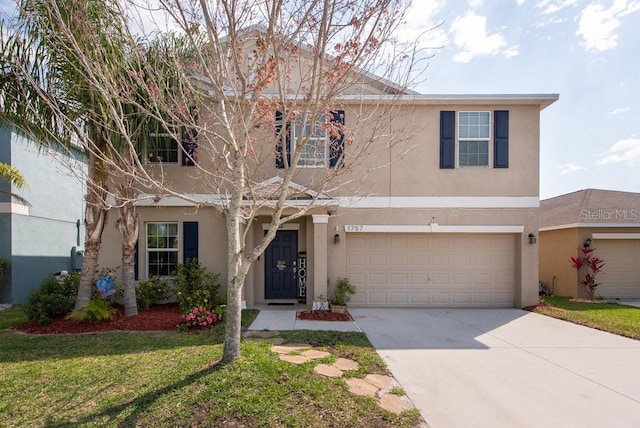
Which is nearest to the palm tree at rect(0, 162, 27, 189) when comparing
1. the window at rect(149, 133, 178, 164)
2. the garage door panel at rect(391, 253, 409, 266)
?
the window at rect(149, 133, 178, 164)

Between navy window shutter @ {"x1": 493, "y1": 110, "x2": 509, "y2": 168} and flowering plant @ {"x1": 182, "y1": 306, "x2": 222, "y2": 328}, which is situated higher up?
navy window shutter @ {"x1": 493, "y1": 110, "x2": 509, "y2": 168}

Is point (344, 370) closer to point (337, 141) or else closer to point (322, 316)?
point (322, 316)

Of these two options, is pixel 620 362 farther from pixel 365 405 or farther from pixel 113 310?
pixel 113 310

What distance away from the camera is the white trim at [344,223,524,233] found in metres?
10.4

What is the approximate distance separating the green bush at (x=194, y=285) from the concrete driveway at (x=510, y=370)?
3834 millimetres

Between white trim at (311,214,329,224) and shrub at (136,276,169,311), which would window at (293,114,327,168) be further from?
shrub at (136,276,169,311)

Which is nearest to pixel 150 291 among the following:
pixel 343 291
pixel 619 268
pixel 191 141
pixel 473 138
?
pixel 191 141

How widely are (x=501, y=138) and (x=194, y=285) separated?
948 centimetres

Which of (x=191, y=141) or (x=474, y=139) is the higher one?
(x=474, y=139)

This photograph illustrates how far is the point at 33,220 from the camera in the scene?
503 inches

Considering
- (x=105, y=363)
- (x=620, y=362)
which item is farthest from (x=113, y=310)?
(x=620, y=362)

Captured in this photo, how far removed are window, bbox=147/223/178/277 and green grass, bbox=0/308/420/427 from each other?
4002mm

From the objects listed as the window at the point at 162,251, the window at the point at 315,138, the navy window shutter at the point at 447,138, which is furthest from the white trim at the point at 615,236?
the window at the point at 162,251

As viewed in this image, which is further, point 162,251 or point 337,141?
point 162,251
